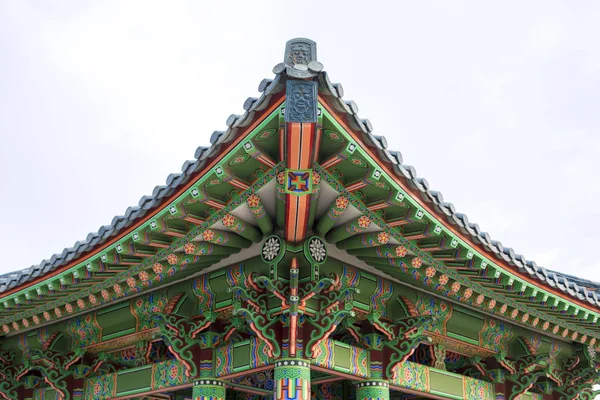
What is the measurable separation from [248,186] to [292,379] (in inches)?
82.5

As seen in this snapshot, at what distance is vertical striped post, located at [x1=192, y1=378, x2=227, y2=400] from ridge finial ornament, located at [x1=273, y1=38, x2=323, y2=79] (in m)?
4.30

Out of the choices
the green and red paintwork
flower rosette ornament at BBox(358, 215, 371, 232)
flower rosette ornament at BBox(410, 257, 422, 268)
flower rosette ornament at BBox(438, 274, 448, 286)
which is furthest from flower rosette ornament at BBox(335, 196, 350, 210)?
flower rosette ornament at BBox(438, 274, 448, 286)

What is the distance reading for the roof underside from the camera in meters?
6.27

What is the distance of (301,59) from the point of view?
5848 millimetres

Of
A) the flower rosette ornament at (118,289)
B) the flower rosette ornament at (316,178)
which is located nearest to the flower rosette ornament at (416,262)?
the flower rosette ornament at (316,178)

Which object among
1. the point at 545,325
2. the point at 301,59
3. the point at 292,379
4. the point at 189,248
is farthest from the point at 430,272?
the point at 301,59

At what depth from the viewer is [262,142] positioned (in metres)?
6.58

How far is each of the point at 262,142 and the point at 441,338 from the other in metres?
4.55

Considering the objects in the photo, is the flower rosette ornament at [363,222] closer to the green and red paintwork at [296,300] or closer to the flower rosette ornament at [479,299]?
the green and red paintwork at [296,300]

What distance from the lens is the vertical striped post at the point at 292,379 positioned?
7.51 m

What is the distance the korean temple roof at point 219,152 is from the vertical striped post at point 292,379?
2133 mm

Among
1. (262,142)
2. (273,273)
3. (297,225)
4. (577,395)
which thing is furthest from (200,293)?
(577,395)

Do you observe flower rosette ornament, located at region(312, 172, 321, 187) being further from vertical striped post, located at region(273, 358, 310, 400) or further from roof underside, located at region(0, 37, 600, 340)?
vertical striped post, located at region(273, 358, 310, 400)

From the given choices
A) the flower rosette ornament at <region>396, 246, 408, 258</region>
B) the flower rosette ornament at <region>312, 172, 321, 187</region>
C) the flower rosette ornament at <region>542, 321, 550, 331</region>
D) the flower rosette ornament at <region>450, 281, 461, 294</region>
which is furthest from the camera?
the flower rosette ornament at <region>542, 321, 550, 331</region>
